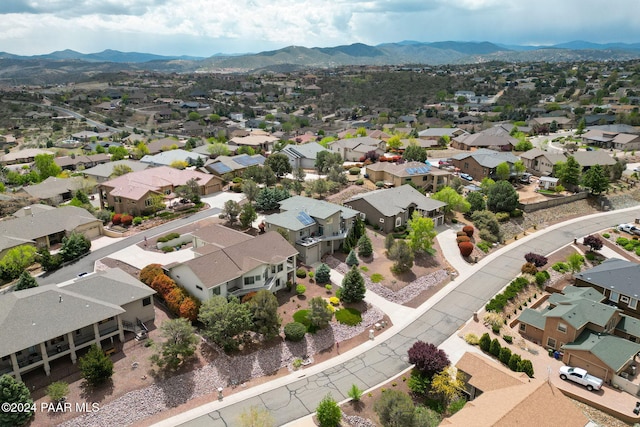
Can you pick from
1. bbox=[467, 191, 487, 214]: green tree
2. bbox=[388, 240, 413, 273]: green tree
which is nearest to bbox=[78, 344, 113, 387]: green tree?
bbox=[388, 240, 413, 273]: green tree

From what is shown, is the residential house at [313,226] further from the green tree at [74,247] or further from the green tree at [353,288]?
the green tree at [74,247]

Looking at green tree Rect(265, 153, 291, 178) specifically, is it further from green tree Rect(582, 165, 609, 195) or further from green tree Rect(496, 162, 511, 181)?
green tree Rect(582, 165, 609, 195)

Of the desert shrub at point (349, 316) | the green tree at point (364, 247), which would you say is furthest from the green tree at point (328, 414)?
the green tree at point (364, 247)

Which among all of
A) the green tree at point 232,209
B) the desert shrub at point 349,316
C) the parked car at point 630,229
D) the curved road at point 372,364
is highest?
the green tree at point 232,209

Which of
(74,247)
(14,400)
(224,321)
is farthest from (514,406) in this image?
(74,247)

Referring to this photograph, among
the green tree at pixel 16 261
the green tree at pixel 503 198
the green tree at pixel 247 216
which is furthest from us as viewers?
the green tree at pixel 503 198

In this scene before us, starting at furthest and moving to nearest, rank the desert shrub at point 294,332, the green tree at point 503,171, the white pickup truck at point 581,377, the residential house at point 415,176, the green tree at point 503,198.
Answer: the green tree at point 503,171 → the residential house at point 415,176 → the green tree at point 503,198 → the desert shrub at point 294,332 → the white pickup truck at point 581,377
